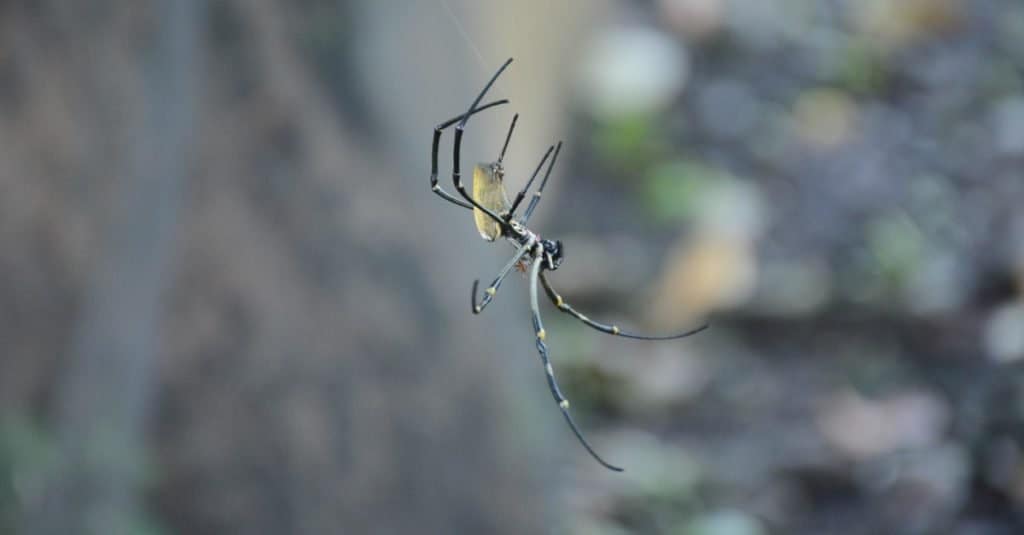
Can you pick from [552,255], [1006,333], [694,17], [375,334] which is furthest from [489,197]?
[694,17]

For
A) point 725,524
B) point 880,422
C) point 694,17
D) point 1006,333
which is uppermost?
point 694,17

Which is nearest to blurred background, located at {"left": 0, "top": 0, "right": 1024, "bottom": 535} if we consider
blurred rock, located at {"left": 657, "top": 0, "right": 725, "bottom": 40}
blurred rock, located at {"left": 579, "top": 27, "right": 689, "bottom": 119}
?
blurred rock, located at {"left": 579, "top": 27, "right": 689, "bottom": 119}

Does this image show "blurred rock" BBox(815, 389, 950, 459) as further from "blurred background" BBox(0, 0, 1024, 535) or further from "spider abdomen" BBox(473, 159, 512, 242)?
"spider abdomen" BBox(473, 159, 512, 242)

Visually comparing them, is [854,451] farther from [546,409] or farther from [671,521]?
[546,409]

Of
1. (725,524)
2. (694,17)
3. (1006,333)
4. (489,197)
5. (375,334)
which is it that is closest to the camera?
(489,197)

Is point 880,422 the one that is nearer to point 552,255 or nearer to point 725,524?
point 725,524

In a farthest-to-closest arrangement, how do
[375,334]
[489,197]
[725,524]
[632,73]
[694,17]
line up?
1. [694,17]
2. [632,73]
3. [725,524]
4. [375,334]
5. [489,197]

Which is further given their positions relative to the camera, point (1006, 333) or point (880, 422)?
point (1006, 333)

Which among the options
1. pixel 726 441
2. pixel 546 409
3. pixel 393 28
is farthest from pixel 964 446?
pixel 393 28
